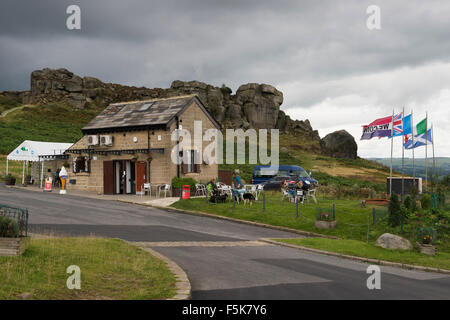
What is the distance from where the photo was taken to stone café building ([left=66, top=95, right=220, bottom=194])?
29.8 m

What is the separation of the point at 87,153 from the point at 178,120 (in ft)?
27.2

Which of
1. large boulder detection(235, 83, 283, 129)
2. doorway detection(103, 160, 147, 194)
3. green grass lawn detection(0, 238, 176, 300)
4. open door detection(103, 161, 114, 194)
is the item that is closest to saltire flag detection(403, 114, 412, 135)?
green grass lawn detection(0, 238, 176, 300)

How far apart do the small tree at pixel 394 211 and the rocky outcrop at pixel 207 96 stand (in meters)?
80.2

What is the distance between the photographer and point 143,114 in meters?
32.1

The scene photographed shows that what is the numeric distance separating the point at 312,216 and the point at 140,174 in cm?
1444

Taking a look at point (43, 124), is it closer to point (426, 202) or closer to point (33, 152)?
point (33, 152)

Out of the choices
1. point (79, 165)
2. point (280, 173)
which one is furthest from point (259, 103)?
point (79, 165)

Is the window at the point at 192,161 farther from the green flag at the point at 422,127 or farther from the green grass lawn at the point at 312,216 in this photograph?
the green flag at the point at 422,127

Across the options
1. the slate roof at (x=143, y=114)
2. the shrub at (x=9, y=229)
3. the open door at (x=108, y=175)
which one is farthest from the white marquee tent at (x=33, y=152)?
the shrub at (x=9, y=229)

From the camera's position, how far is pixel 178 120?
30000 mm

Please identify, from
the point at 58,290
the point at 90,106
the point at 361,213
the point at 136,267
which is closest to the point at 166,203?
the point at 361,213

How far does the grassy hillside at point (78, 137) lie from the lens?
2133 inches

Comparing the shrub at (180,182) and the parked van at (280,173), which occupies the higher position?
the parked van at (280,173)
